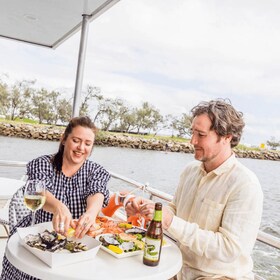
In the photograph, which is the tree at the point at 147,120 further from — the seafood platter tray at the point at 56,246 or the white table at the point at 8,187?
the seafood platter tray at the point at 56,246

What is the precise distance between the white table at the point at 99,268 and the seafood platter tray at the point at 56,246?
2 cm

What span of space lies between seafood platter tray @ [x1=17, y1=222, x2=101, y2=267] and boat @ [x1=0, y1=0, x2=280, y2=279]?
1.03 metres

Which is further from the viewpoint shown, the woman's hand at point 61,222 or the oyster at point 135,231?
the oyster at point 135,231

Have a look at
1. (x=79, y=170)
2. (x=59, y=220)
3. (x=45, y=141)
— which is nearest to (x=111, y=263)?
(x=59, y=220)

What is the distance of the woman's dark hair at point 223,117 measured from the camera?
1.56 m

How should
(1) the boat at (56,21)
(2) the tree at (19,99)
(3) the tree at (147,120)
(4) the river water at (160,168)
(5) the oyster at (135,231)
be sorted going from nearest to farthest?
1. (5) the oyster at (135,231)
2. (1) the boat at (56,21)
3. (4) the river water at (160,168)
4. (3) the tree at (147,120)
5. (2) the tree at (19,99)

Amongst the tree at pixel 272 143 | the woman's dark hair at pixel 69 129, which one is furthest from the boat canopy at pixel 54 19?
the tree at pixel 272 143

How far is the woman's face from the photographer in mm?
1674

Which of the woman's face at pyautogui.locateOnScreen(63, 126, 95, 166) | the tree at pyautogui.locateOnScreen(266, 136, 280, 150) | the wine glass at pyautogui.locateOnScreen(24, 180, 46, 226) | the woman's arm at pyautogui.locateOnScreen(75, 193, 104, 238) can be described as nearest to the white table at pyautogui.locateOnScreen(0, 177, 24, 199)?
the woman's face at pyautogui.locateOnScreen(63, 126, 95, 166)

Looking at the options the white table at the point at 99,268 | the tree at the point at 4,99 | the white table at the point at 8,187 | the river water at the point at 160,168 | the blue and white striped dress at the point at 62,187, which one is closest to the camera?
the white table at the point at 99,268

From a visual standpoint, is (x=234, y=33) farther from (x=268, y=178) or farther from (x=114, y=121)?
(x=114, y=121)

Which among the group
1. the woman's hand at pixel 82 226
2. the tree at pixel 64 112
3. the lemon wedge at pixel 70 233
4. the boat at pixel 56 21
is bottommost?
the lemon wedge at pixel 70 233

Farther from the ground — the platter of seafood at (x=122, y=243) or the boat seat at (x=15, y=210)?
the platter of seafood at (x=122, y=243)

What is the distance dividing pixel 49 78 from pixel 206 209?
20085mm
